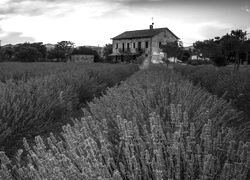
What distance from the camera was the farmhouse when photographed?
59.7m

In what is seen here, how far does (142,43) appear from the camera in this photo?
61875 mm

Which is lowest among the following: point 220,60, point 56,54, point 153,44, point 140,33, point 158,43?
point 220,60

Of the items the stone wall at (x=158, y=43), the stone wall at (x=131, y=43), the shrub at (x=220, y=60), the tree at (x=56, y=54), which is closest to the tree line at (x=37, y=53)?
the tree at (x=56, y=54)

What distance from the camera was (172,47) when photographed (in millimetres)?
43375

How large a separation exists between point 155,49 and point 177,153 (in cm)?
5926

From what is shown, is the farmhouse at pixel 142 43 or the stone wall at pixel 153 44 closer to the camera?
the stone wall at pixel 153 44

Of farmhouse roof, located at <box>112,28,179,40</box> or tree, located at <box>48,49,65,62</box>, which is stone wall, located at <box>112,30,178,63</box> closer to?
farmhouse roof, located at <box>112,28,179,40</box>

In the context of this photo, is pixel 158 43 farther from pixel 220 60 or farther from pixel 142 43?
pixel 220 60

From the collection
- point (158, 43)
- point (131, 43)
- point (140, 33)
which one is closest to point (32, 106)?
point (158, 43)

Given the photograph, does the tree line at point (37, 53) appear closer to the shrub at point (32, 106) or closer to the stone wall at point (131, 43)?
the stone wall at point (131, 43)

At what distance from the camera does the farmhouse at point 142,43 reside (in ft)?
196

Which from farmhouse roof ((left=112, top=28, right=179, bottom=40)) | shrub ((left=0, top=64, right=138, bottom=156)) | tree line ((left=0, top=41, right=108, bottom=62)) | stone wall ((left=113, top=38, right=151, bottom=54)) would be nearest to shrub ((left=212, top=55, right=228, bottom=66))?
farmhouse roof ((left=112, top=28, right=179, bottom=40))

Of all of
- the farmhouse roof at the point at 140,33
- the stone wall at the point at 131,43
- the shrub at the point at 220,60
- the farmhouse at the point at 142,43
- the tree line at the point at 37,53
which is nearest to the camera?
the shrub at the point at 220,60

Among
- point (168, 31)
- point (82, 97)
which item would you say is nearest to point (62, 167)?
point (82, 97)
